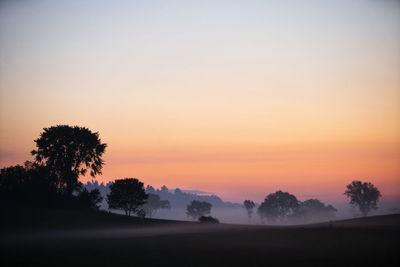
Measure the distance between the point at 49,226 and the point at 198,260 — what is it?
127 ft

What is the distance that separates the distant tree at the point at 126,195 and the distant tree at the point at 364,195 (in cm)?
10753

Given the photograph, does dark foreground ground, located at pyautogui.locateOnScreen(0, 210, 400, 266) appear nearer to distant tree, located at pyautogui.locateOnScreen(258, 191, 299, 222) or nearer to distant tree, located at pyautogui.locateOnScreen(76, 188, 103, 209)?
distant tree, located at pyautogui.locateOnScreen(76, 188, 103, 209)

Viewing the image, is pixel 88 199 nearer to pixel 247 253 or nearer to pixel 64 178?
pixel 64 178

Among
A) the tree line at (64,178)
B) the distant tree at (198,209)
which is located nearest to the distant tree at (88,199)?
the tree line at (64,178)

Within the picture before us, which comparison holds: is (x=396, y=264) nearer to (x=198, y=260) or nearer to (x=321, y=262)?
(x=321, y=262)

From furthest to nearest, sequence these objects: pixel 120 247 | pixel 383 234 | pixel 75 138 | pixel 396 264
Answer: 1. pixel 75 138
2. pixel 383 234
3. pixel 120 247
4. pixel 396 264

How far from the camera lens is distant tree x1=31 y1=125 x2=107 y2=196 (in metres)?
78.0

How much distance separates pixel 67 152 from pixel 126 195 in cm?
1699

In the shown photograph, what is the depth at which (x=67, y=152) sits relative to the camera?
7812cm

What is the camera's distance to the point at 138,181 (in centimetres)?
8250

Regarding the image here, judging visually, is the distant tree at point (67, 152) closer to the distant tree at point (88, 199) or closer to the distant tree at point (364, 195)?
the distant tree at point (88, 199)

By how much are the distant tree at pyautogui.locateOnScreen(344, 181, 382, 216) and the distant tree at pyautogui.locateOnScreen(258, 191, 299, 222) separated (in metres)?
38.1

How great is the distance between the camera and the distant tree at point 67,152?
78000 mm

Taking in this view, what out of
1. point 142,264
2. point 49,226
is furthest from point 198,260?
point 49,226
